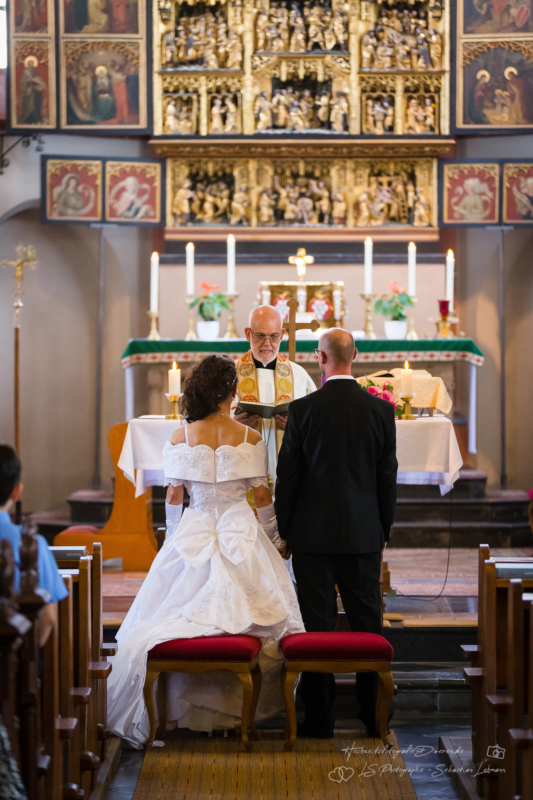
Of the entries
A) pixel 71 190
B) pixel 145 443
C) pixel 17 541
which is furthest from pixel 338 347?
pixel 71 190

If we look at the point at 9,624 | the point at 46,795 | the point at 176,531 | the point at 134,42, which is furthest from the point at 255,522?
the point at 134,42

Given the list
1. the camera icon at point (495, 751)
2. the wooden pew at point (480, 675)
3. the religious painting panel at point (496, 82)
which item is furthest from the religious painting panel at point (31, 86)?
the camera icon at point (495, 751)

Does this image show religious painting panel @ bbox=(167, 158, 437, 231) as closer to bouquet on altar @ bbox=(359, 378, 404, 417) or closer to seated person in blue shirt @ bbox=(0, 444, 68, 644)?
bouquet on altar @ bbox=(359, 378, 404, 417)

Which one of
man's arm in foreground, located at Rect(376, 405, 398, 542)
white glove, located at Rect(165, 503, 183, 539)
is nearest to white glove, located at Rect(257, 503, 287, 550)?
white glove, located at Rect(165, 503, 183, 539)

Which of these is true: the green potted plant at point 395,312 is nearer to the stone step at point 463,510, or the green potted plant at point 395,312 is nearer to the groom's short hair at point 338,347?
the stone step at point 463,510

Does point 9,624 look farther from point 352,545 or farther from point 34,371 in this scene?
point 34,371

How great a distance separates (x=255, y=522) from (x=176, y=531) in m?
0.36

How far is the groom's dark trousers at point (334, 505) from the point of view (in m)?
3.94

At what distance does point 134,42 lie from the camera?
27.4 feet

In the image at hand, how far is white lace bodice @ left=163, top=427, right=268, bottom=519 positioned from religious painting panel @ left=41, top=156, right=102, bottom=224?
469cm

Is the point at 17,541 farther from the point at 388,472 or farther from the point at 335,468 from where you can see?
the point at 388,472

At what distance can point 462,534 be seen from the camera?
7531 mm

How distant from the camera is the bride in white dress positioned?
3.90 m

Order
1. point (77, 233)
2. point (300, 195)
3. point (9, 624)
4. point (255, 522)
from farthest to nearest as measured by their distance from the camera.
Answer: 1. point (77, 233)
2. point (300, 195)
3. point (255, 522)
4. point (9, 624)
